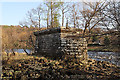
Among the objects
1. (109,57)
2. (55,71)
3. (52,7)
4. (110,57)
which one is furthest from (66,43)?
(52,7)

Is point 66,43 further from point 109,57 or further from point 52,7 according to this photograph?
point 52,7

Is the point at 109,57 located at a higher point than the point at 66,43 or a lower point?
lower

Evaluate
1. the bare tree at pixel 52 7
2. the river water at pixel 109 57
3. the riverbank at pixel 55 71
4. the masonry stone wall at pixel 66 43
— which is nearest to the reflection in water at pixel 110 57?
the river water at pixel 109 57

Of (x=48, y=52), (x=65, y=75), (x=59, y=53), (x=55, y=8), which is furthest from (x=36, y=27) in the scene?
(x=65, y=75)

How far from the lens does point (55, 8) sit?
54.4ft

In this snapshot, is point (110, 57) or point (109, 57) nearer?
point (110, 57)

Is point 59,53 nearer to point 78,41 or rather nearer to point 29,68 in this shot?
point 78,41

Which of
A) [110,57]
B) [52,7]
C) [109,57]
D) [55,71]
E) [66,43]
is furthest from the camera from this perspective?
[52,7]

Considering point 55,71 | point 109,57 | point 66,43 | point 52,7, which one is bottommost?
point 55,71

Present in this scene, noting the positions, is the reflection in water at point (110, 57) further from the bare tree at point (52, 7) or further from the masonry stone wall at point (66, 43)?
the bare tree at point (52, 7)

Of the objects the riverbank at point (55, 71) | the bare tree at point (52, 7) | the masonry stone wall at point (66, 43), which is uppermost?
the bare tree at point (52, 7)

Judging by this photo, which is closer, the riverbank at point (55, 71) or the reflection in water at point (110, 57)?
the reflection in water at point (110, 57)

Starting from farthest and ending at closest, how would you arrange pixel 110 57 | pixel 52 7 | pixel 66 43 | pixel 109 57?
1. pixel 52 7
2. pixel 109 57
3. pixel 110 57
4. pixel 66 43

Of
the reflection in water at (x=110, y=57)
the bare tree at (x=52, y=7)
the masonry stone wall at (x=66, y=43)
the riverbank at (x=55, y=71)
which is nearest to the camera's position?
the reflection in water at (x=110, y=57)
